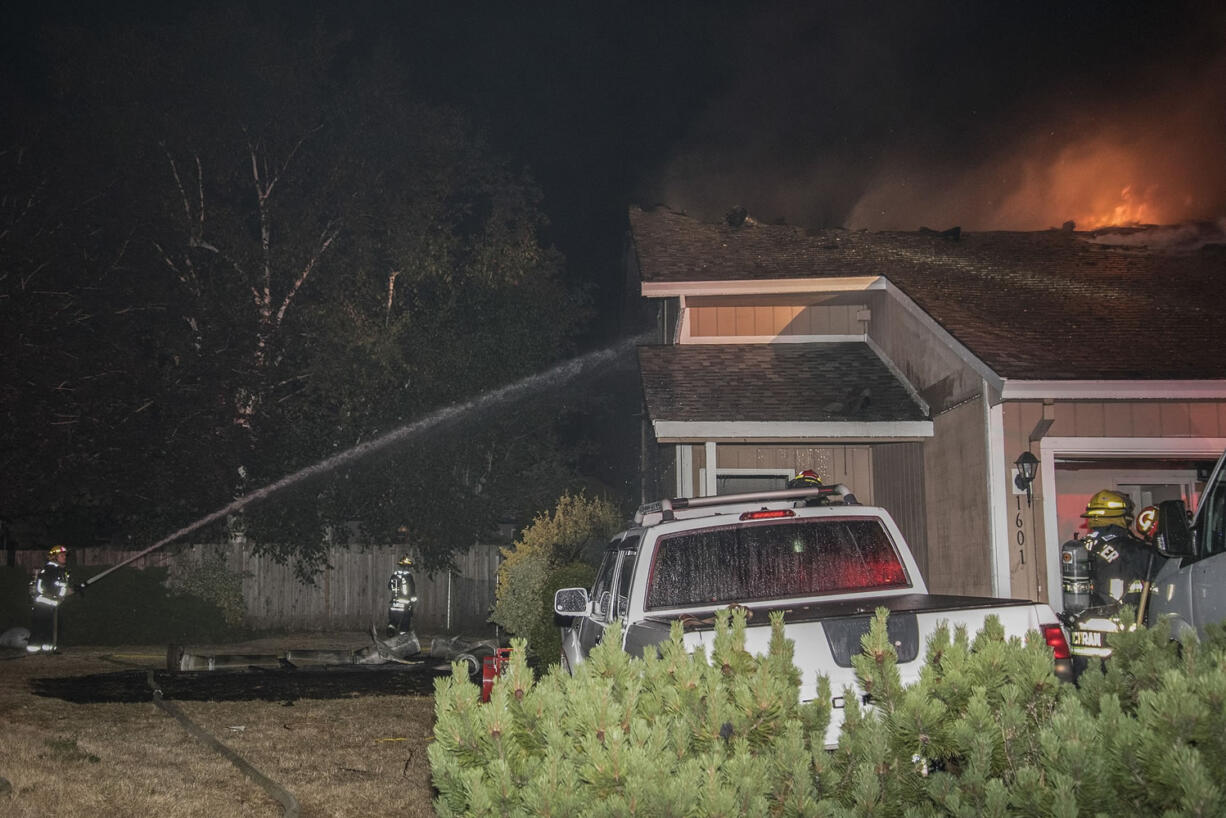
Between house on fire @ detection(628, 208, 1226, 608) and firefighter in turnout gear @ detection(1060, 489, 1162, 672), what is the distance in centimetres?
262

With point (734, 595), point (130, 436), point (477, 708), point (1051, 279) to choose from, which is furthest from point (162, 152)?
point (477, 708)

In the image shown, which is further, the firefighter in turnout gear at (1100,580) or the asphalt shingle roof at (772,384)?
the asphalt shingle roof at (772,384)

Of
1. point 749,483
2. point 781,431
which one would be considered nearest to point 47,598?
point 749,483

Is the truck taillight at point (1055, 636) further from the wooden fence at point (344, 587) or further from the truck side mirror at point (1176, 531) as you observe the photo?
the wooden fence at point (344, 587)

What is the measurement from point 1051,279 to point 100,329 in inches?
703

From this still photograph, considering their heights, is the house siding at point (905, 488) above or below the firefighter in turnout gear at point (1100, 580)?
above

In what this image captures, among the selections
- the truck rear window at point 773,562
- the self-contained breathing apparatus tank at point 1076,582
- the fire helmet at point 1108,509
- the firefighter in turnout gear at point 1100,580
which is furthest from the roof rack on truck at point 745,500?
the fire helmet at point 1108,509

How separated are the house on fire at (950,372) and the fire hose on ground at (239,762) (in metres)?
5.72

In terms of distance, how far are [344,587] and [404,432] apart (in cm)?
362

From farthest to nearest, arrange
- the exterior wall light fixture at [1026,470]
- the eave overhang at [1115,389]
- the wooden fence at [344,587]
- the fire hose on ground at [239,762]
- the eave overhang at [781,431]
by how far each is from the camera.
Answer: the wooden fence at [344,587]
the eave overhang at [781,431]
the exterior wall light fixture at [1026,470]
the eave overhang at [1115,389]
the fire hose on ground at [239,762]

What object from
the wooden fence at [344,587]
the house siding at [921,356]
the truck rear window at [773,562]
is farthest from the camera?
the wooden fence at [344,587]

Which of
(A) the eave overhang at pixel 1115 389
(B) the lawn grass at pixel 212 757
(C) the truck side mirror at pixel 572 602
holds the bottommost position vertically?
(B) the lawn grass at pixel 212 757

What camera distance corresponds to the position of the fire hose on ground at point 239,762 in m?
6.21

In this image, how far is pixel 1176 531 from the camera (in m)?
5.89
